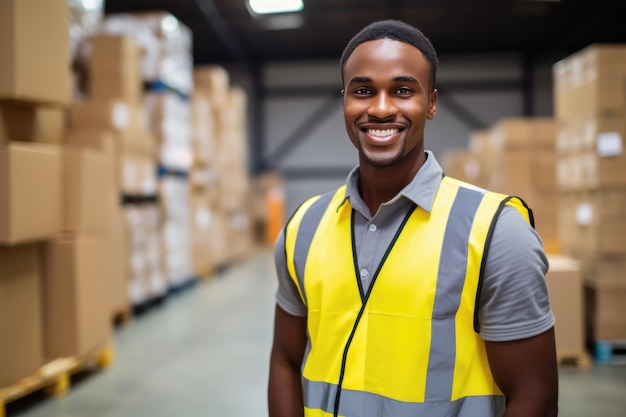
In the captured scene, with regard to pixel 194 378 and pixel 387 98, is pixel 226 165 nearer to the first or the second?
pixel 194 378

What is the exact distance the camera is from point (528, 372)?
109 centimetres

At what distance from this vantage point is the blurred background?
3.15 metres

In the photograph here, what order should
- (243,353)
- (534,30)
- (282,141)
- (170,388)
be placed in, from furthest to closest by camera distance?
(282,141)
(534,30)
(243,353)
(170,388)

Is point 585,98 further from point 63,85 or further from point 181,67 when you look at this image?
point 181,67

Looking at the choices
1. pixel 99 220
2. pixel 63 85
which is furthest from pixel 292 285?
pixel 99 220

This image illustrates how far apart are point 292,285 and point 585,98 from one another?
3689mm

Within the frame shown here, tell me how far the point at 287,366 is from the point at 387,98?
0.68 meters

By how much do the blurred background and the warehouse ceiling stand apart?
75mm

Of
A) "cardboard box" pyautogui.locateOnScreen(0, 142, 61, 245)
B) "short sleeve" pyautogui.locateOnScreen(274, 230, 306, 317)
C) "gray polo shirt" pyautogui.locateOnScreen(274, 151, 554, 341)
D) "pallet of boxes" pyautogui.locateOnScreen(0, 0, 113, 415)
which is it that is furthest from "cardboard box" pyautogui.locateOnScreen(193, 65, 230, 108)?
"gray polo shirt" pyautogui.locateOnScreen(274, 151, 554, 341)

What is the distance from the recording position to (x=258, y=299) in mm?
6746

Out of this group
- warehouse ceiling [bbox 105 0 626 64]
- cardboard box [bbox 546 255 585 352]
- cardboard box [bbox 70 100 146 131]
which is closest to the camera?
cardboard box [bbox 546 255 585 352]

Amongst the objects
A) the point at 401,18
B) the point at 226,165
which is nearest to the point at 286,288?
the point at 226,165

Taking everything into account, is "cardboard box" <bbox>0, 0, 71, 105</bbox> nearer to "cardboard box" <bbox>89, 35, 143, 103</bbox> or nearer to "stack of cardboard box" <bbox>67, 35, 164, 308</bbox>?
"stack of cardboard box" <bbox>67, 35, 164, 308</bbox>

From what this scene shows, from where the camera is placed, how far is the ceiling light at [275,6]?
801 centimetres
